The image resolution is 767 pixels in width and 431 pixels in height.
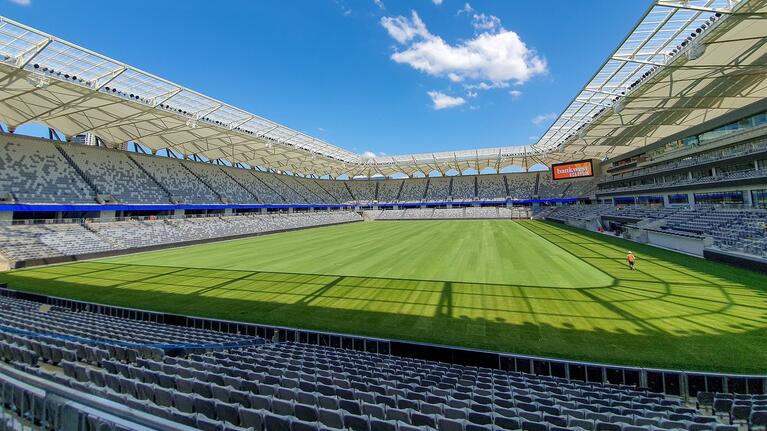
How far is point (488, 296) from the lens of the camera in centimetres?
1395

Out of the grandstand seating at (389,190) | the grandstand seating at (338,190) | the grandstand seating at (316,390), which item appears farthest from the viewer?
the grandstand seating at (389,190)

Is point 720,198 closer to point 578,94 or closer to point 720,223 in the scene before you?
point 720,223

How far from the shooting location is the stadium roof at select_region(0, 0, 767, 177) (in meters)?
16.4

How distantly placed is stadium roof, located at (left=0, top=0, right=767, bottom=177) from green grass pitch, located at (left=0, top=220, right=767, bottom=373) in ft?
39.4

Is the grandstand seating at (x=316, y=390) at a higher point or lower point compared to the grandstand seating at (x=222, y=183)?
lower

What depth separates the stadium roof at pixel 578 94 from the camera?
1640cm

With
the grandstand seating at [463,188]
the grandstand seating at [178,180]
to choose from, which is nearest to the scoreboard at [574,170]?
the grandstand seating at [463,188]

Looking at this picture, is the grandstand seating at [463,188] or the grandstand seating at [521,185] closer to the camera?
the grandstand seating at [521,185]

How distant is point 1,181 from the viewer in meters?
27.1

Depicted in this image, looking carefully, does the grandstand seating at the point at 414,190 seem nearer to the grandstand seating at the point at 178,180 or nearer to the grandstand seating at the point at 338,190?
the grandstand seating at the point at 338,190

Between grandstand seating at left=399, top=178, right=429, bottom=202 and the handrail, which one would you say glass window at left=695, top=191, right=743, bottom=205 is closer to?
the handrail

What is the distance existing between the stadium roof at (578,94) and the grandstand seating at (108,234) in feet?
32.7

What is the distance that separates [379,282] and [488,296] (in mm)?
5449

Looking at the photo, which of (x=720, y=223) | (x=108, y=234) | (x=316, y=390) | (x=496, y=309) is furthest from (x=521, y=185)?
(x=316, y=390)
